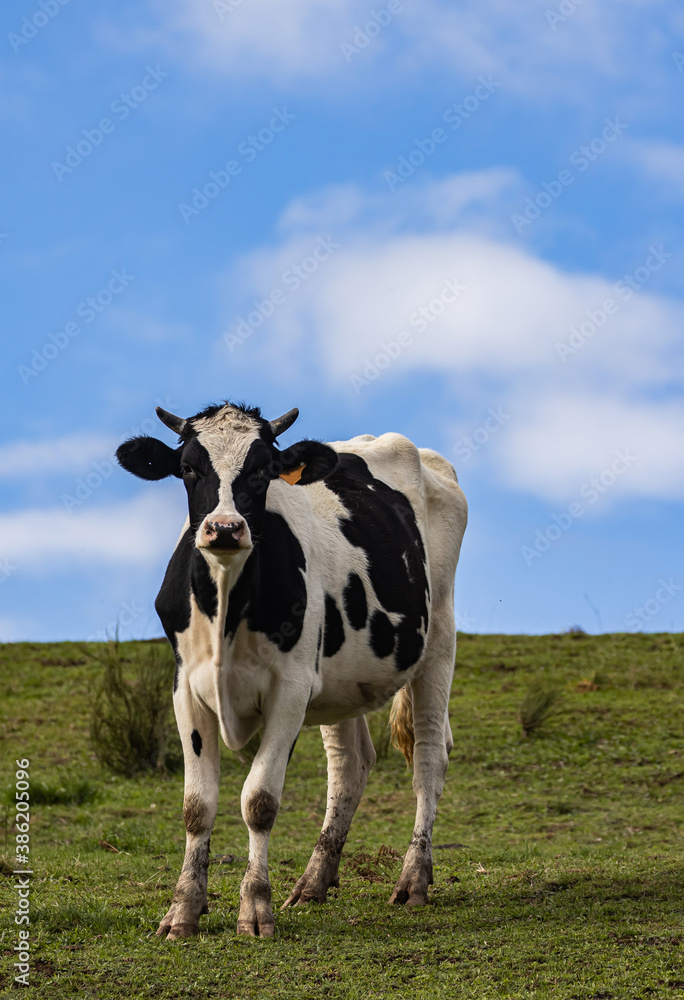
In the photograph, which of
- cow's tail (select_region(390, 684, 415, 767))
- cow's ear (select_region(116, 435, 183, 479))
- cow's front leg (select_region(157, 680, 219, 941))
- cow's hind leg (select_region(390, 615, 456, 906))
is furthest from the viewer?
cow's tail (select_region(390, 684, 415, 767))

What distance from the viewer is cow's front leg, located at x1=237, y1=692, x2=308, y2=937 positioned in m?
6.44

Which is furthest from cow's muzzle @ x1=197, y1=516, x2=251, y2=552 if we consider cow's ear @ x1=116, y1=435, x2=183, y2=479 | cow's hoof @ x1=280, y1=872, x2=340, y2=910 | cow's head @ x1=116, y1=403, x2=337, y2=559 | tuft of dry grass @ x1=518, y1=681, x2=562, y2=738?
tuft of dry grass @ x1=518, y1=681, x2=562, y2=738

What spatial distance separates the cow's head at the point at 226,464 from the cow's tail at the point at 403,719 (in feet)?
8.03

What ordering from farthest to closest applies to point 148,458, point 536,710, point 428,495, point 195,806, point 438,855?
point 536,710 → point 438,855 → point 428,495 → point 148,458 → point 195,806

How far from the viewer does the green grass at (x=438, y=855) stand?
569cm

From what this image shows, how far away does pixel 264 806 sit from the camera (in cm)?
656

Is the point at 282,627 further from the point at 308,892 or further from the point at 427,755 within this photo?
the point at 427,755

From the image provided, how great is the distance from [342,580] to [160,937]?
2.60 m

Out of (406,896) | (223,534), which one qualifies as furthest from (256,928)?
(223,534)

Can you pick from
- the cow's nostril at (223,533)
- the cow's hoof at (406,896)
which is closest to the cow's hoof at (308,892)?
the cow's hoof at (406,896)

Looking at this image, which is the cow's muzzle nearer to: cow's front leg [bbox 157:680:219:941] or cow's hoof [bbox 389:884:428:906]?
cow's front leg [bbox 157:680:219:941]

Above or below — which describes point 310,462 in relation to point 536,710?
above

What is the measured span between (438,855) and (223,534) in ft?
16.2

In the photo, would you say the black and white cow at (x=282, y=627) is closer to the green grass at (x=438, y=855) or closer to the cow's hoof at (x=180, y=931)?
the cow's hoof at (x=180, y=931)
